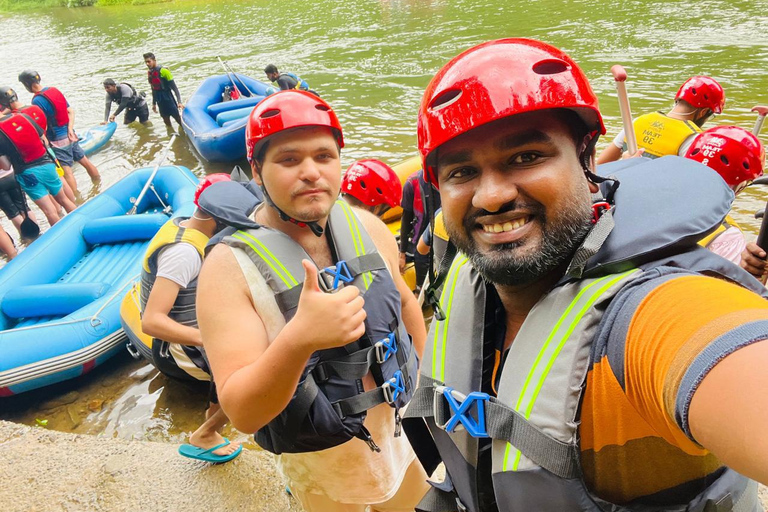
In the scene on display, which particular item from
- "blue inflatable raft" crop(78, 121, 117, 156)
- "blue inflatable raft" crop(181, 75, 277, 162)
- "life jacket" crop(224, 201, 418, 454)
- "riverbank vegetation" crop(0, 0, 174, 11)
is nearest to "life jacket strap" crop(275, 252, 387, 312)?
"life jacket" crop(224, 201, 418, 454)

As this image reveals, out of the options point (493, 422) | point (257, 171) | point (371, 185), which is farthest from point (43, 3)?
point (493, 422)

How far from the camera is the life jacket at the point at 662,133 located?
16.4 feet

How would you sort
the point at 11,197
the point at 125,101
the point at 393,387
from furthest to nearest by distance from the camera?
the point at 125,101, the point at 11,197, the point at 393,387

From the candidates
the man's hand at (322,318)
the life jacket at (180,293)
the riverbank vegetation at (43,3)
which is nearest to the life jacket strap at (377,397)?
the man's hand at (322,318)

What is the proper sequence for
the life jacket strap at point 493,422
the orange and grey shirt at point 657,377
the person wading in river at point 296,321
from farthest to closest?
the person wading in river at point 296,321
the life jacket strap at point 493,422
the orange and grey shirt at point 657,377

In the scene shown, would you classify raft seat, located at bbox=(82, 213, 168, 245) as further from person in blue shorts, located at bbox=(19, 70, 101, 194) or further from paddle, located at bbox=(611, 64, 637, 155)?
paddle, located at bbox=(611, 64, 637, 155)

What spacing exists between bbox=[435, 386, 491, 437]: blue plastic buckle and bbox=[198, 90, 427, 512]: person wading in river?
1.18ft

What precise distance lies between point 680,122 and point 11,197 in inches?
399

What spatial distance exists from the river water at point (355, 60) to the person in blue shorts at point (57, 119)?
3.34 feet

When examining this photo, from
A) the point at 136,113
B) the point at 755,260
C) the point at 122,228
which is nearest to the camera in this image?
the point at 755,260

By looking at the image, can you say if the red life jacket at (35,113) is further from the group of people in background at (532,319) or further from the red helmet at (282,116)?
the group of people in background at (532,319)

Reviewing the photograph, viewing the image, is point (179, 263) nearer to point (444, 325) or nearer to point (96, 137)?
point (444, 325)

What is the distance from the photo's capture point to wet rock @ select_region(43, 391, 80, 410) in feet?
16.9

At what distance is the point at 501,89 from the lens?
1278 mm
